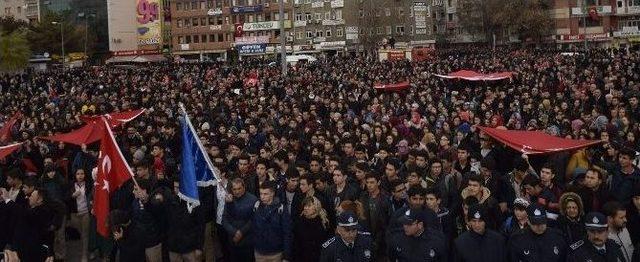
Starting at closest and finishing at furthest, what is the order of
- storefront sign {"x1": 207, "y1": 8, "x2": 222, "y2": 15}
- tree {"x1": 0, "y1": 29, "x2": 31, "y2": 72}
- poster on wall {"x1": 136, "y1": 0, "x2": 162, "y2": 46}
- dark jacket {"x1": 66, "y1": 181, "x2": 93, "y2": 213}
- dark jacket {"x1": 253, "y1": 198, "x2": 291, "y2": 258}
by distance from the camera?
dark jacket {"x1": 253, "y1": 198, "x2": 291, "y2": 258} → dark jacket {"x1": 66, "y1": 181, "x2": 93, "y2": 213} → tree {"x1": 0, "y1": 29, "x2": 31, "y2": 72} → storefront sign {"x1": 207, "y1": 8, "x2": 222, "y2": 15} → poster on wall {"x1": 136, "y1": 0, "x2": 162, "y2": 46}

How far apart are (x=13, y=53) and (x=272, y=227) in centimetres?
6006

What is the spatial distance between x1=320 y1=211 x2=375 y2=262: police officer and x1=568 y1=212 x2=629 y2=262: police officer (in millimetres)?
1874

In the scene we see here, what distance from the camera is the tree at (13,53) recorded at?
61.6 meters

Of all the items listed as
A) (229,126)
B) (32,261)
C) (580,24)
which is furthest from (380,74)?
(580,24)

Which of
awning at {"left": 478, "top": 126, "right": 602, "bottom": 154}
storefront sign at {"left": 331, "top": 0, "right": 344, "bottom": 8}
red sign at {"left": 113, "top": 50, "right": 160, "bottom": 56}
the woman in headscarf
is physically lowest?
the woman in headscarf

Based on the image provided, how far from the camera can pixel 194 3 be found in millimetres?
90438

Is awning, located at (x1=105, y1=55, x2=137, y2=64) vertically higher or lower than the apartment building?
lower

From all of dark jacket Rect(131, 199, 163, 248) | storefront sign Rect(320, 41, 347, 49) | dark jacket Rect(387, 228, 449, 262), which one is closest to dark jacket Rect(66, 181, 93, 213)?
dark jacket Rect(131, 199, 163, 248)

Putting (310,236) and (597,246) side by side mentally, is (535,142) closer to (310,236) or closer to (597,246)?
(310,236)

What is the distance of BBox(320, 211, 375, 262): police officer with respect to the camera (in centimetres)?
687

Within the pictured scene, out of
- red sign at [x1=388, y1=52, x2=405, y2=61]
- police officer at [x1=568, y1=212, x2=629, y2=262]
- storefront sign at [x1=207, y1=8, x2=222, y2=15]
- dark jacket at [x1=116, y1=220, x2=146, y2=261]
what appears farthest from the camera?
storefront sign at [x1=207, y1=8, x2=222, y2=15]

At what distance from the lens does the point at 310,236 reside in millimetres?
8148

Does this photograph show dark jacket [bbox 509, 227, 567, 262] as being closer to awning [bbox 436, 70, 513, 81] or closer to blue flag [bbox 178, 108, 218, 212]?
blue flag [bbox 178, 108, 218, 212]

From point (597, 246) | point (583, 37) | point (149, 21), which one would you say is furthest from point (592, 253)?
point (149, 21)
